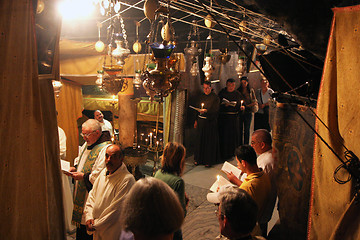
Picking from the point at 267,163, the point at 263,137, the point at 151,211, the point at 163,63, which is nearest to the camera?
the point at 151,211

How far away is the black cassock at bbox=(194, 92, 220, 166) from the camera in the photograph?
319 inches

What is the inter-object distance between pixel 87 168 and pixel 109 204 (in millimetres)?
1114

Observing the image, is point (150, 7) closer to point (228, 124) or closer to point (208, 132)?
point (208, 132)

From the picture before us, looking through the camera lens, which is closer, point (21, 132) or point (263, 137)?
point (21, 132)

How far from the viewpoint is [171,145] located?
3211mm

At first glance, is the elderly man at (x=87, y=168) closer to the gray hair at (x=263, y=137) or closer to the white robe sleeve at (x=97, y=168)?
the white robe sleeve at (x=97, y=168)

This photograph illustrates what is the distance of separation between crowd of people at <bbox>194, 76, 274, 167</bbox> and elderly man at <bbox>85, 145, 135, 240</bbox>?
4.88 m

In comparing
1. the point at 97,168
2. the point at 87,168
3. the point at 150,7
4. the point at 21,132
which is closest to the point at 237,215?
the point at 21,132

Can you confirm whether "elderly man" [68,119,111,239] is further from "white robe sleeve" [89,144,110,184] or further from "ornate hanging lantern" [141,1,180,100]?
"ornate hanging lantern" [141,1,180,100]

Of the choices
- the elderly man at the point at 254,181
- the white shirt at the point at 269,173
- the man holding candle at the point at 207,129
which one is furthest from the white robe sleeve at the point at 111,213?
the man holding candle at the point at 207,129

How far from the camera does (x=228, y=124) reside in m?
8.53

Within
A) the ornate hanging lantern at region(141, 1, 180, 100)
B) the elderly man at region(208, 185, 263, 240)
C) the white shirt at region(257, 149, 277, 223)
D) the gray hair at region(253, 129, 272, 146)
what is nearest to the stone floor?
the white shirt at region(257, 149, 277, 223)

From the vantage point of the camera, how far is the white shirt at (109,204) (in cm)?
297

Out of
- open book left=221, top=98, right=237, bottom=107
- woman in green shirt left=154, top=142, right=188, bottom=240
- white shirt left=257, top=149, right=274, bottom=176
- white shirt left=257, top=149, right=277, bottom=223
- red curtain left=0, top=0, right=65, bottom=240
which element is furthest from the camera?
open book left=221, top=98, right=237, bottom=107
